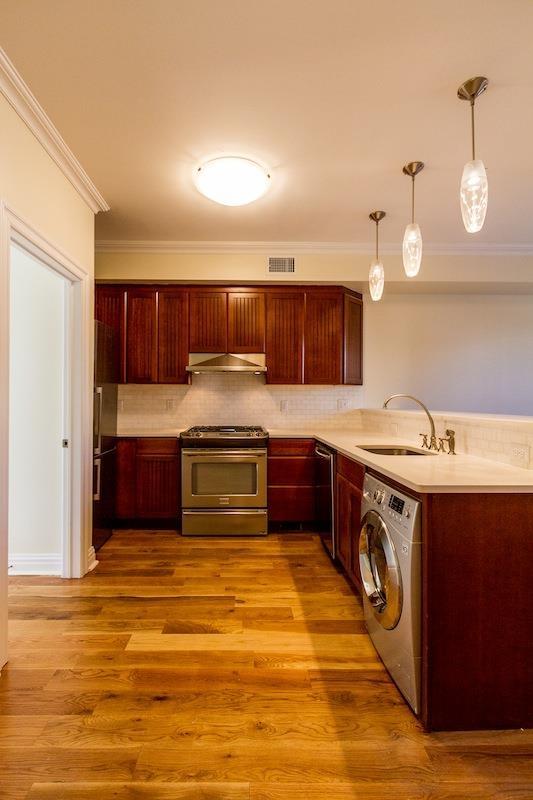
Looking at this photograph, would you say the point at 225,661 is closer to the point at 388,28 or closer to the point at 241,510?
the point at 241,510

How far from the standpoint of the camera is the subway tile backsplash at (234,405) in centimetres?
437

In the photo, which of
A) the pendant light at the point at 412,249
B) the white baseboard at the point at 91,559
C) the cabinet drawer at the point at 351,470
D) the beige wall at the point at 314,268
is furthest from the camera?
the beige wall at the point at 314,268

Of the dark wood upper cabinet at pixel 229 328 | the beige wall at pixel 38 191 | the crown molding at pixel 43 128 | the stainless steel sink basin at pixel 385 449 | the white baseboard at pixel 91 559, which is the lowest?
the white baseboard at pixel 91 559

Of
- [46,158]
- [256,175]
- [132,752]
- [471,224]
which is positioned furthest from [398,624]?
[46,158]

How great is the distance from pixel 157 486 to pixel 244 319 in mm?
1817

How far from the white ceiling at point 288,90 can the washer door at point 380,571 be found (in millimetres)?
2021

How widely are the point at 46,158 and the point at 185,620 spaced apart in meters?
2.73

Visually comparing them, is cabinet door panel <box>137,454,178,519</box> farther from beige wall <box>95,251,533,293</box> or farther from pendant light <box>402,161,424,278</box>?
pendant light <box>402,161,424,278</box>

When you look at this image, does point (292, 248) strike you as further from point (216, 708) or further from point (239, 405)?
point (216, 708)

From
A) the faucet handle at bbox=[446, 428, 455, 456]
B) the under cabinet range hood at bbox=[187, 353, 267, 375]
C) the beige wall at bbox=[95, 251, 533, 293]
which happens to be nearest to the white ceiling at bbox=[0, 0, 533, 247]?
the beige wall at bbox=[95, 251, 533, 293]

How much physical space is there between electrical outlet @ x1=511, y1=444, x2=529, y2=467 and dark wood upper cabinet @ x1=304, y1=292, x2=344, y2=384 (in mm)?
2189

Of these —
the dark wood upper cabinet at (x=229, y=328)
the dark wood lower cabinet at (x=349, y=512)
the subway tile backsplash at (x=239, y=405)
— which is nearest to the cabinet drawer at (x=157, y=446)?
the subway tile backsplash at (x=239, y=405)

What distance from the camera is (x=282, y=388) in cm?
442

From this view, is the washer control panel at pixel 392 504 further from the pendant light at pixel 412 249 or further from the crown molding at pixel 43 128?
the crown molding at pixel 43 128
